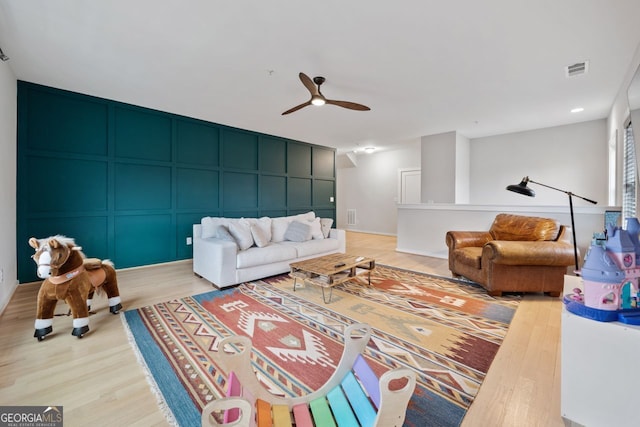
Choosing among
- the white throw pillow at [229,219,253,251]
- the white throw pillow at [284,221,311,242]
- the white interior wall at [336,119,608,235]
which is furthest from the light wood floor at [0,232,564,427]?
the white interior wall at [336,119,608,235]

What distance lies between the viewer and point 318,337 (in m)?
2.05

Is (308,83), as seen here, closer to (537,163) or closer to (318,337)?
(318,337)

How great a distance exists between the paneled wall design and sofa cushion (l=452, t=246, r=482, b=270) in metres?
3.81

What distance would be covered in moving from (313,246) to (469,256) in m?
2.08

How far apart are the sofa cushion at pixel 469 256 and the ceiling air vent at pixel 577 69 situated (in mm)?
2237

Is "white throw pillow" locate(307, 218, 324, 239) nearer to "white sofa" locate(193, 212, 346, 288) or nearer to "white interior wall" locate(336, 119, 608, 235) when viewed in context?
"white sofa" locate(193, 212, 346, 288)

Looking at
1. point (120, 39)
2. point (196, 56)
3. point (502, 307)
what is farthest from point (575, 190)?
point (120, 39)

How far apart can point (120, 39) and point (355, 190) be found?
24.2 ft

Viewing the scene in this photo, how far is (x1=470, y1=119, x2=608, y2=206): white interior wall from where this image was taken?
16.2 ft

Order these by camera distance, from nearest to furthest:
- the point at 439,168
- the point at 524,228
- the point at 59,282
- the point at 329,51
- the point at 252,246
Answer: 1. the point at 59,282
2. the point at 329,51
3. the point at 524,228
4. the point at 252,246
5. the point at 439,168

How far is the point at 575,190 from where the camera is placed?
5.12 m

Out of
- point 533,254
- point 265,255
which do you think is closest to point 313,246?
point 265,255

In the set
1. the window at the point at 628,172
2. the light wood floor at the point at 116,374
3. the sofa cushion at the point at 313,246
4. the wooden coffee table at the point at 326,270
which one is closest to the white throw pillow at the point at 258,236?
the sofa cushion at the point at 313,246

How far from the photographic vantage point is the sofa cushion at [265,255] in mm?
3270
